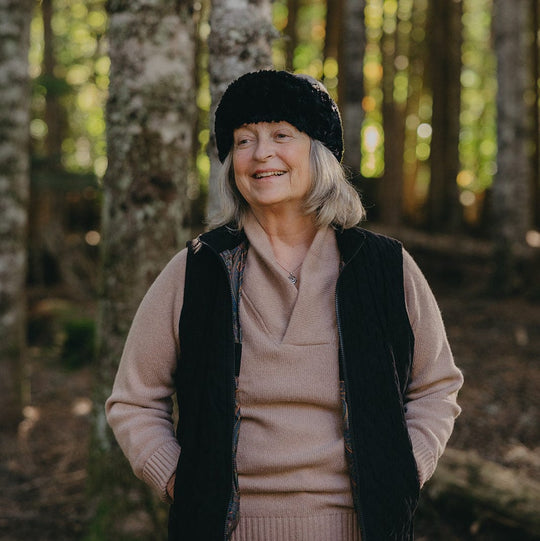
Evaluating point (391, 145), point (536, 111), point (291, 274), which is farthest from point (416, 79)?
point (291, 274)

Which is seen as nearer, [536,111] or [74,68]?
[536,111]

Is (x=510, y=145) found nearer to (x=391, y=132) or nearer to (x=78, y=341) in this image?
(x=391, y=132)

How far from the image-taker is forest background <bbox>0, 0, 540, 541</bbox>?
3.65 metres

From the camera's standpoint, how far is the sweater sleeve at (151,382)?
2389 mm

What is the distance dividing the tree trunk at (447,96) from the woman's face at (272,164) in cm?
1301

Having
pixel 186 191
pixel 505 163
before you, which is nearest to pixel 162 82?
pixel 186 191

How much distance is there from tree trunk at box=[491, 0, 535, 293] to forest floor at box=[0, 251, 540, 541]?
108cm

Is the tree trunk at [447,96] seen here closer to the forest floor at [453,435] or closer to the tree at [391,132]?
the tree at [391,132]

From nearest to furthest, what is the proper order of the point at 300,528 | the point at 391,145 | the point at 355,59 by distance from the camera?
the point at 300,528 → the point at 355,59 → the point at 391,145

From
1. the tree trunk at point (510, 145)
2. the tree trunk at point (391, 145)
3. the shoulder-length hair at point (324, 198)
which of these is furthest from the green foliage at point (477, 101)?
the shoulder-length hair at point (324, 198)

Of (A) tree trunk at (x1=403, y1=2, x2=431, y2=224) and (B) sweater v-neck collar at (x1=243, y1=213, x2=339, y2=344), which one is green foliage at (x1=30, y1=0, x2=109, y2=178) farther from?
(B) sweater v-neck collar at (x1=243, y1=213, x2=339, y2=344)

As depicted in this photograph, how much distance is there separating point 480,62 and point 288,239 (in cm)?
2842

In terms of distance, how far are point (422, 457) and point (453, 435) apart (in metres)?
3.94

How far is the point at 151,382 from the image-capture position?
2457 mm
